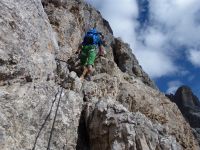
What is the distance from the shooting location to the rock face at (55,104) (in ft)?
56.8

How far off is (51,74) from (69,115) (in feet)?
10.2

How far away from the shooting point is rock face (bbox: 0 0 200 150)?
17.3 m

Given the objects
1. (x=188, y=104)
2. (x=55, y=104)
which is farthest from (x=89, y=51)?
(x=188, y=104)

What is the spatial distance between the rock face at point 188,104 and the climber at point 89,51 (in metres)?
39.0

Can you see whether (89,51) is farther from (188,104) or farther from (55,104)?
(188,104)

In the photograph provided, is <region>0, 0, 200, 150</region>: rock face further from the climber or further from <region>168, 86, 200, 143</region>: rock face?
<region>168, 86, 200, 143</region>: rock face

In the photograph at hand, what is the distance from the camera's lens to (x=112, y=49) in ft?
112

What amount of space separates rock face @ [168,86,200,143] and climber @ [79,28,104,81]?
128ft

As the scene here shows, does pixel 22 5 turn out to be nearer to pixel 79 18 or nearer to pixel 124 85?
pixel 124 85

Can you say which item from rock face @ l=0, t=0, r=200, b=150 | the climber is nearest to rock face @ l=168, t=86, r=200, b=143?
rock face @ l=0, t=0, r=200, b=150

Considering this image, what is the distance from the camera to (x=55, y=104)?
18.8 m

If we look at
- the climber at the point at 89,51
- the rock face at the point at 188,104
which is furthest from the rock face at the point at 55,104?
the rock face at the point at 188,104

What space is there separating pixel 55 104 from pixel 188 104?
163 feet

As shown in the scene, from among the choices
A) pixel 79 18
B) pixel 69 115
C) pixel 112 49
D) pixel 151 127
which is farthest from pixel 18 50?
pixel 112 49
